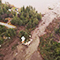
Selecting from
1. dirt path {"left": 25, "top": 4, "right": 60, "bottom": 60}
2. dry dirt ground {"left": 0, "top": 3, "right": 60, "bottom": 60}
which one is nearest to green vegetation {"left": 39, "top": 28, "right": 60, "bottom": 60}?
dry dirt ground {"left": 0, "top": 3, "right": 60, "bottom": 60}

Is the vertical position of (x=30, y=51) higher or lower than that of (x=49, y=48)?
lower

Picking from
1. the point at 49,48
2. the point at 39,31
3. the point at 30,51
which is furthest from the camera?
the point at 39,31

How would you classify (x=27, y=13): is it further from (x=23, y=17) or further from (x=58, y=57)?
Answer: (x=58, y=57)

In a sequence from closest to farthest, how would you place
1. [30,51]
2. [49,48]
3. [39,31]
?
[49,48], [30,51], [39,31]

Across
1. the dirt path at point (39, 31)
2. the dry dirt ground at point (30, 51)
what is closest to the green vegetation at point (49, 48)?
the dry dirt ground at point (30, 51)

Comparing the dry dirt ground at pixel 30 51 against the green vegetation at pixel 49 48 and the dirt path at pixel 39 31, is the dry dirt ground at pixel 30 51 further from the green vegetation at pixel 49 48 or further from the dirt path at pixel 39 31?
the green vegetation at pixel 49 48

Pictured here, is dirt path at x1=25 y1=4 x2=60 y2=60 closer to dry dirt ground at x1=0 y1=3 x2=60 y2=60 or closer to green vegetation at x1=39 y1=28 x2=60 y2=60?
dry dirt ground at x1=0 y1=3 x2=60 y2=60

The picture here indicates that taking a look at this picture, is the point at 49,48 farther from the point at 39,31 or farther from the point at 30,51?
the point at 39,31

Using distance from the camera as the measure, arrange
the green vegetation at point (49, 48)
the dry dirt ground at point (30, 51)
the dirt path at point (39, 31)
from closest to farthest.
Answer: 1. the green vegetation at point (49, 48)
2. the dry dirt ground at point (30, 51)
3. the dirt path at point (39, 31)

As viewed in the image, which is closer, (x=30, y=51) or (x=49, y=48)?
(x=49, y=48)

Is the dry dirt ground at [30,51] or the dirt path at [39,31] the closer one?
the dry dirt ground at [30,51]

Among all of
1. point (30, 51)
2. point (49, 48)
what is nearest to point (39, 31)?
point (49, 48)

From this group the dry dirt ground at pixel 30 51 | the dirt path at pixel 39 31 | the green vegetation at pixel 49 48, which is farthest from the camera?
the dirt path at pixel 39 31
